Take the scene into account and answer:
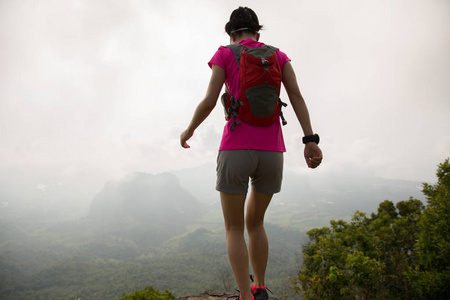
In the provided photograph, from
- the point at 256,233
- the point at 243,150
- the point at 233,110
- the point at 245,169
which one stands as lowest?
the point at 256,233

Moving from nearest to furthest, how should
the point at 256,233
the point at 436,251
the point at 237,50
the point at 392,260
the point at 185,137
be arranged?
1. the point at 237,50
2. the point at 185,137
3. the point at 256,233
4. the point at 436,251
5. the point at 392,260

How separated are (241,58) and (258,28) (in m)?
0.60

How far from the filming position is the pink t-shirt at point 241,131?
6.93ft

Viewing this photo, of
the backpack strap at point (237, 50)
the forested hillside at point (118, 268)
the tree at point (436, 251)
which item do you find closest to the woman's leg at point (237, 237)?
the backpack strap at point (237, 50)

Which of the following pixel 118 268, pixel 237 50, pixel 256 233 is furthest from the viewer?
pixel 118 268

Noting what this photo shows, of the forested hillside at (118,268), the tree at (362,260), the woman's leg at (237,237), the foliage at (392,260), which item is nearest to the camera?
the woman's leg at (237,237)

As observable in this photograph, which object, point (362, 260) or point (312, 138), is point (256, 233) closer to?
point (312, 138)

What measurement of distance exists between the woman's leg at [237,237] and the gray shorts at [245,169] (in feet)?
0.34

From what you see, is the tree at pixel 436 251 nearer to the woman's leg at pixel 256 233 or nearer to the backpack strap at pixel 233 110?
the woman's leg at pixel 256 233

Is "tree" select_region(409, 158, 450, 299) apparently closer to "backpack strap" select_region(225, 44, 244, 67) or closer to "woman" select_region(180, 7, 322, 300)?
"woman" select_region(180, 7, 322, 300)

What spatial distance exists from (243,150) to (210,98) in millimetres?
574

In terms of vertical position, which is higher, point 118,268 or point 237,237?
point 237,237

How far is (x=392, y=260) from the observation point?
46.6 feet

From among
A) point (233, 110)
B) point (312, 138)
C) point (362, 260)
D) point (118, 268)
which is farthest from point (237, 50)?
point (118, 268)
